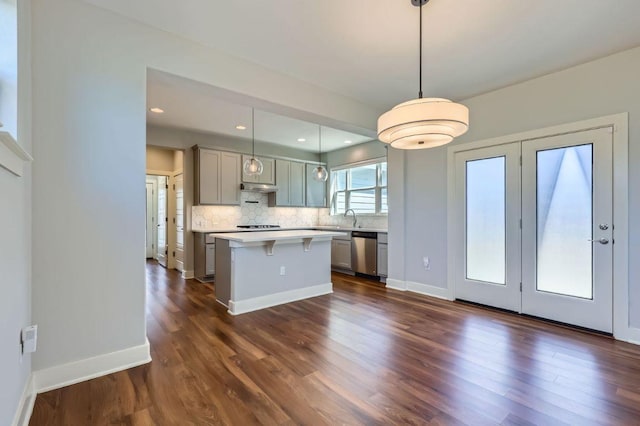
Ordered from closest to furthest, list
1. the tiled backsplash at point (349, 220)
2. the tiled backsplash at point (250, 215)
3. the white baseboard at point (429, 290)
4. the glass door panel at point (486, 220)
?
the glass door panel at point (486, 220) → the white baseboard at point (429, 290) → the tiled backsplash at point (250, 215) → the tiled backsplash at point (349, 220)

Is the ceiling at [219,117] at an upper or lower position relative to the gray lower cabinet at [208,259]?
upper

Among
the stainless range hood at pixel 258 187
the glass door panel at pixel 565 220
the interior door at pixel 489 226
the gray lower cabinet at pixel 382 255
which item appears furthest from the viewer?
the stainless range hood at pixel 258 187

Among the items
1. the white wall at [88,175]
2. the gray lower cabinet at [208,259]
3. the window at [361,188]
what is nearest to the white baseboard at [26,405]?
the white wall at [88,175]

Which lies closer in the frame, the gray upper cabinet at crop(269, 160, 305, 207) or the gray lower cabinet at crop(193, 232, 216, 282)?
the gray lower cabinet at crop(193, 232, 216, 282)

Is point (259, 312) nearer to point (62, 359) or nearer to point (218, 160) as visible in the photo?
point (62, 359)

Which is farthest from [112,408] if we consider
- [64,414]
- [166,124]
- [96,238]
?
[166,124]

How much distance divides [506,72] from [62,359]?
15.3 ft

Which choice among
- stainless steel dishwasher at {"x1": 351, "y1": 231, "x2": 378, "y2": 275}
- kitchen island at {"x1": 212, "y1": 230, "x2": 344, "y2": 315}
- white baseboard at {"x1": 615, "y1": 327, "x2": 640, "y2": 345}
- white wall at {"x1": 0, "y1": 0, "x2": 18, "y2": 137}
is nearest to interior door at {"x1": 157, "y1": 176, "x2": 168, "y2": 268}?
kitchen island at {"x1": 212, "y1": 230, "x2": 344, "y2": 315}

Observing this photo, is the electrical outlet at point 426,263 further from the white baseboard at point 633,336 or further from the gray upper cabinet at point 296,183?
the gray upper cabinet at point 296,183

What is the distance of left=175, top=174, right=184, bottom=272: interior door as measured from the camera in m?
5.75

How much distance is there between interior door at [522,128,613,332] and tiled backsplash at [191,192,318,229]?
4740mm

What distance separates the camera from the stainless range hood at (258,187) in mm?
5861

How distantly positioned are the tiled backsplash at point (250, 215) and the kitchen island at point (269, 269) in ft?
6.20

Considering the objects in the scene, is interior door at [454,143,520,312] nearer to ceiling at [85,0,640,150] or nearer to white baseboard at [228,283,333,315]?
ceiling at [85,0,640,150]
